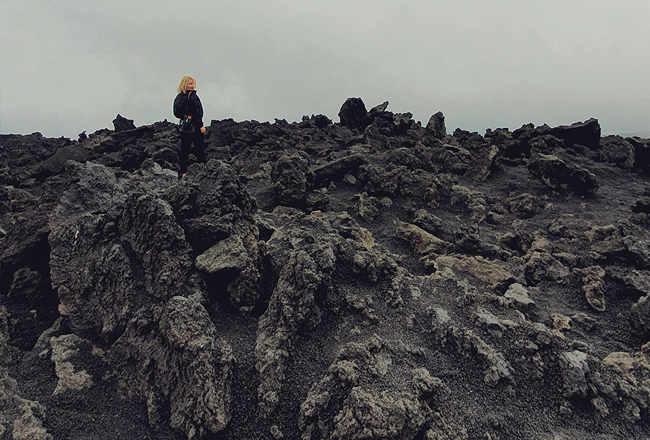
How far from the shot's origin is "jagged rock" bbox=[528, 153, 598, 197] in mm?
10656

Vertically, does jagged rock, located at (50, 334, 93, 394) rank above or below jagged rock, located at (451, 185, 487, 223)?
below

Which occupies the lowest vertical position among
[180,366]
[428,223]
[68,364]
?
[68,364]

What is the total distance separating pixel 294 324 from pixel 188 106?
6323 mm

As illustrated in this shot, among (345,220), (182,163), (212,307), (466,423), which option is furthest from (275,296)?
(182,163)

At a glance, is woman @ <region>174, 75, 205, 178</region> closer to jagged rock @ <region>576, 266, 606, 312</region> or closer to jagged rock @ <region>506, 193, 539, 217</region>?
jagged rock @ <region>576, 266, 606, 312</region>

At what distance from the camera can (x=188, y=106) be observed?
8.18m

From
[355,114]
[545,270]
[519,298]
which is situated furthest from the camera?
[355,114]

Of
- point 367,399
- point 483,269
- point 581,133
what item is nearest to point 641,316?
point 483,269

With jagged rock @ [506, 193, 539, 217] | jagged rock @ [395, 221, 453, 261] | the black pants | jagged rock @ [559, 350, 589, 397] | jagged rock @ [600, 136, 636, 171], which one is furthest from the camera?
jagged rock @ [600, 136, 636, 171]

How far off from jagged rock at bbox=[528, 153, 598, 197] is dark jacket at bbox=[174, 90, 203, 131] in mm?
11386

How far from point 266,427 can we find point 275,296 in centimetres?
172

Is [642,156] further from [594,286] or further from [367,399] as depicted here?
[367,399]

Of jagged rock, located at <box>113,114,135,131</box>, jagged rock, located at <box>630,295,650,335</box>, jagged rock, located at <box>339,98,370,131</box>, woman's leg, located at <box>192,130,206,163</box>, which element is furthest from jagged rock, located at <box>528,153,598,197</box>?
jagged rock, located at <box>113,114,135,131</box>

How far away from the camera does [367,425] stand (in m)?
3.54
